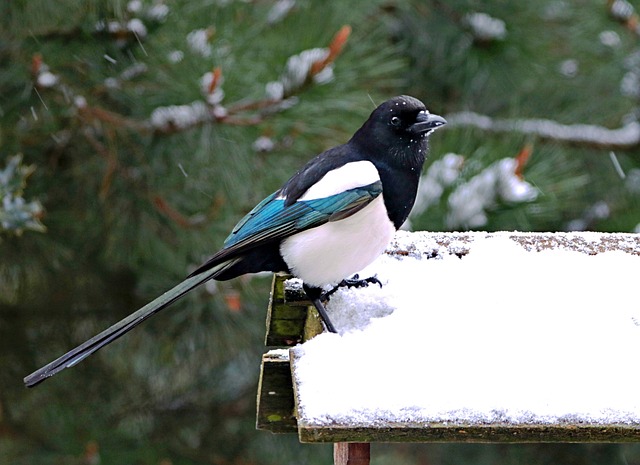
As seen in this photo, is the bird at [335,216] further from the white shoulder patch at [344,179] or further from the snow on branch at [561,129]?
the snow on branch at [561,129]

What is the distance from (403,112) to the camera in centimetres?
211

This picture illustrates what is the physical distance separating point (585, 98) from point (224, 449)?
223cm

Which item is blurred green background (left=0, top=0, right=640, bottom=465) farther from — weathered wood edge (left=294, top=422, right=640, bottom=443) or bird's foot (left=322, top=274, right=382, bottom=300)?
weathered wood edge (left=294, top=422, right=640, bottom=443)

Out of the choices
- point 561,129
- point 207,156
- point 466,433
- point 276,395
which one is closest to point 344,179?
point 276,395

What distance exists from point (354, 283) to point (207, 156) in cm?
96

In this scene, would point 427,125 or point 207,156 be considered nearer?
point 427,125

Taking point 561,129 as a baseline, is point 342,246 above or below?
below

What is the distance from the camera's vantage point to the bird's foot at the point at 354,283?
200 centimetres

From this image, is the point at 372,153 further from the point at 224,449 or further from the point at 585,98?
the point at 585,98

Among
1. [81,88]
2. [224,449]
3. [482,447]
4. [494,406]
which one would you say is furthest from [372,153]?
[482,447]

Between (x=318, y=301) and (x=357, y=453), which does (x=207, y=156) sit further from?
(x=357, y=453)

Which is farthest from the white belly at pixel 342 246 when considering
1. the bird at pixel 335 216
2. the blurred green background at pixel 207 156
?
the blurred green background at pixel 207 156

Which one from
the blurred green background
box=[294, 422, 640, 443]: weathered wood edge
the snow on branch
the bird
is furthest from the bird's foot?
the snow on branch

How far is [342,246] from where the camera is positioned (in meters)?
1.96
